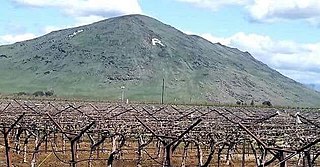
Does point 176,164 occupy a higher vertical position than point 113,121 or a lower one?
lower

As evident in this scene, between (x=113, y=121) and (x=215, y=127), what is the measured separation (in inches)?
228

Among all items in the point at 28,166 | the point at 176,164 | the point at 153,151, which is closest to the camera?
the point at 28,166

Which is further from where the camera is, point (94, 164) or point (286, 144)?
point (94, 164)

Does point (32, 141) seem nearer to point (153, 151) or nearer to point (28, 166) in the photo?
point (153, 151)

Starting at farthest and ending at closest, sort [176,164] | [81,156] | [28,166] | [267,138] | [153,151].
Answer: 1. [153,151]
2. [81,156]
3. [176,164]
4. [28,166]
5. [267,138]

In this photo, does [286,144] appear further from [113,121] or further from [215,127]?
[113,121]

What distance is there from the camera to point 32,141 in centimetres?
6444

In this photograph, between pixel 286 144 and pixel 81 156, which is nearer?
pixel 286 144

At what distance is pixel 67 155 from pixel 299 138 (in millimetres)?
26077

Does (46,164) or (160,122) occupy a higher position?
(160,122)

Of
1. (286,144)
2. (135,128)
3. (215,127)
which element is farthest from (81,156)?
(286,144)

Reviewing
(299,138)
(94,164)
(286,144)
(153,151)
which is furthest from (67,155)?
(299,138)

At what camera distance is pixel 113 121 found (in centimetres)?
3759

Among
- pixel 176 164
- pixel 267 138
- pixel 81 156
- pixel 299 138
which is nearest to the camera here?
pixel 299 138
